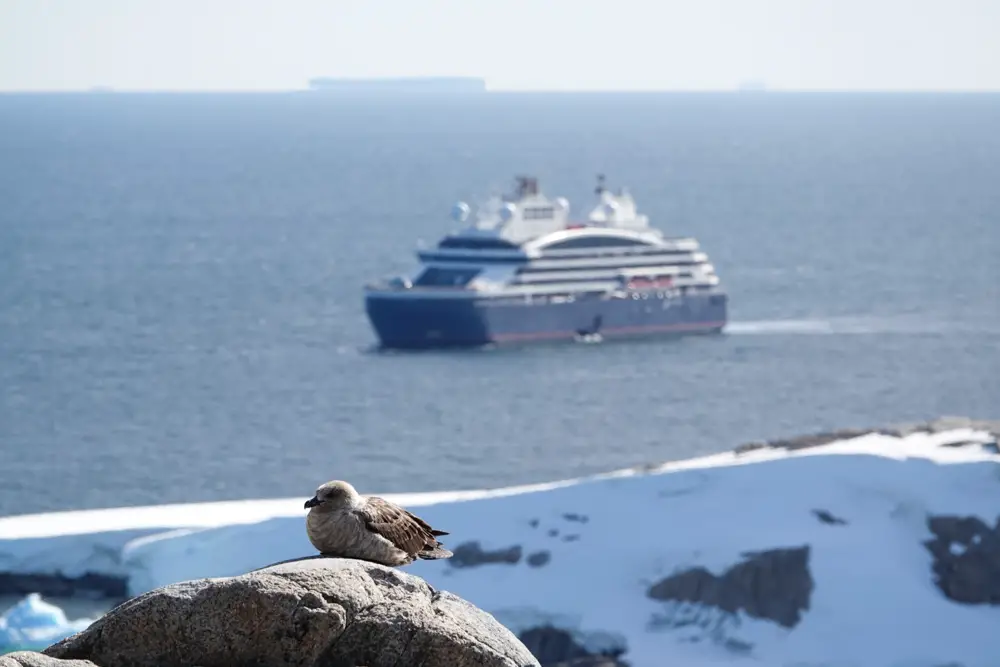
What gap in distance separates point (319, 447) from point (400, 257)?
4032cm

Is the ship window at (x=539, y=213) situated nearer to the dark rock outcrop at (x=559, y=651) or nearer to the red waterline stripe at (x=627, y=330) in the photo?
the red waterline stripe at (x=627, y=330)

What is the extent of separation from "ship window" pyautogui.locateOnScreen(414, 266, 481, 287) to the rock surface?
187 feet

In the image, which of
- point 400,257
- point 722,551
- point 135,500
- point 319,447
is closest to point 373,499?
point 722,551

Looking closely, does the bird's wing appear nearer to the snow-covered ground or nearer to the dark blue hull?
the snow-covered ground

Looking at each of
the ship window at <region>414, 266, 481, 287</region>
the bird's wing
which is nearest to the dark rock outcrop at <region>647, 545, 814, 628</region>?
the bird's wing

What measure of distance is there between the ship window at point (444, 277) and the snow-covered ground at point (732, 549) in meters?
36.1

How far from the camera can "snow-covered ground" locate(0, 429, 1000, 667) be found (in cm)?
2147

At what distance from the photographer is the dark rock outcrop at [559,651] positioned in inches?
842

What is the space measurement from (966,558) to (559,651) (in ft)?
14.3

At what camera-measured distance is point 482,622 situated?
18.6ft

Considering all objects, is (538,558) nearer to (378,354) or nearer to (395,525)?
(395,525)

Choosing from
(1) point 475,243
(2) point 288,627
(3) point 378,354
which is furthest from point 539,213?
(2) point 288,627

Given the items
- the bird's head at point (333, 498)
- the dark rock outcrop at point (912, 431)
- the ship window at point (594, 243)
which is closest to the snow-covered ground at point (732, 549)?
the dark rock outcrop at point (912, 431)

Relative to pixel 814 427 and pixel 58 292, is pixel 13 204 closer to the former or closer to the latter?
pixel 58 292
